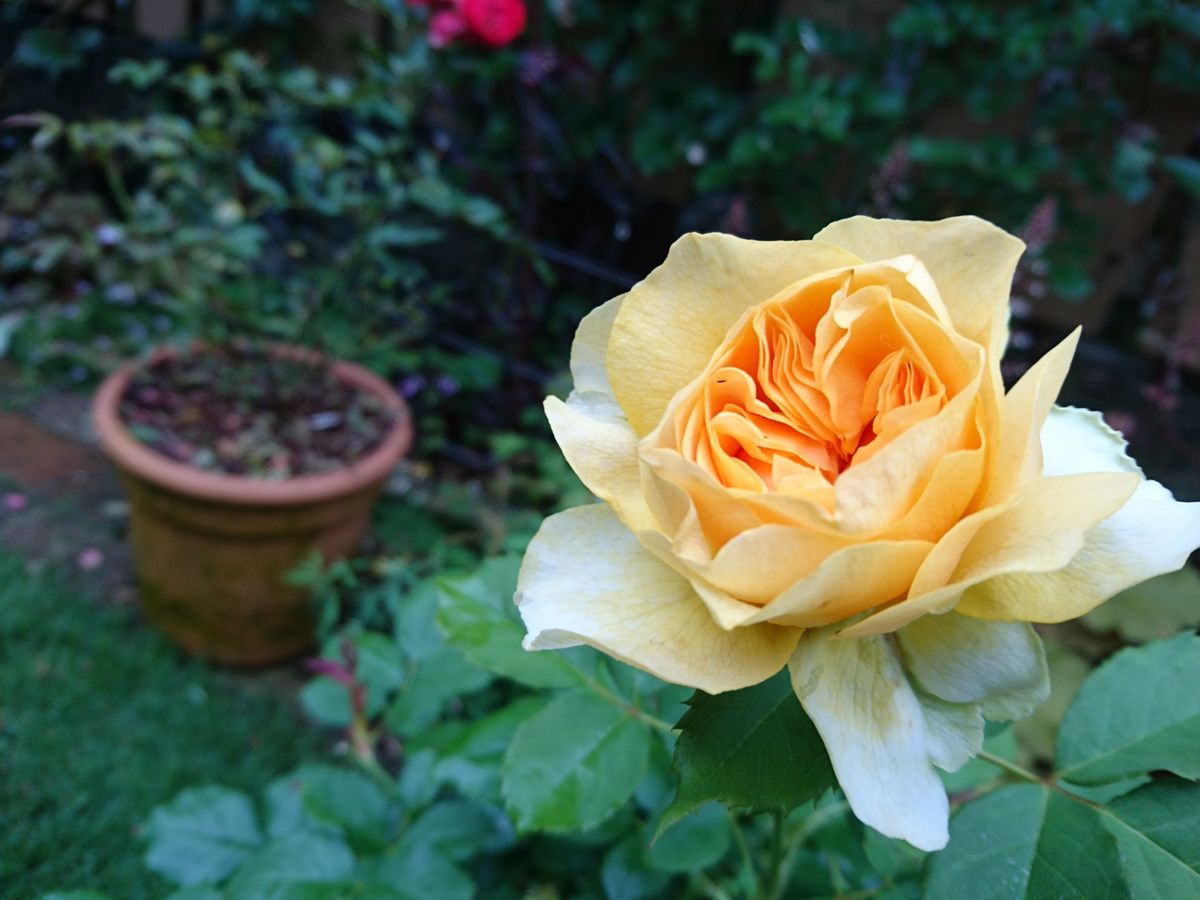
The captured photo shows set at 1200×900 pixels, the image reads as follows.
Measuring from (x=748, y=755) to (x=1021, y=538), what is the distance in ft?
0.49

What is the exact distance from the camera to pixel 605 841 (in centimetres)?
Answer: 78

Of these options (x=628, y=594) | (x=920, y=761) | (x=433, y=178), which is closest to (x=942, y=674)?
(x=920, y=761)

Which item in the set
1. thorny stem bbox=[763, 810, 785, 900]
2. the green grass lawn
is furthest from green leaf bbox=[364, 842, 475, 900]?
the green grass lawn

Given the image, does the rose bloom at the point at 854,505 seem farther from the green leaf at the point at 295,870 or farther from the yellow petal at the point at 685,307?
the green leaf at the point at 295,870

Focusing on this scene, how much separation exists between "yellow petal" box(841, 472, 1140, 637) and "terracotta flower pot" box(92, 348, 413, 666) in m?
1.69

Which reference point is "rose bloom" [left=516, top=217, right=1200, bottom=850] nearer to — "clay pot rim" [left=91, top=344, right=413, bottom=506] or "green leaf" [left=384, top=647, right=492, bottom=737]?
"green leaf" [left=384, top=647, right=492, bottom=737]

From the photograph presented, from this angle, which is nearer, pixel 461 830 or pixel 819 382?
pixel 819 382

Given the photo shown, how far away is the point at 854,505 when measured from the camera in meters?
0.35

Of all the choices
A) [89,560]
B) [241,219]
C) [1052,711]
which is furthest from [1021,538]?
[89,560]

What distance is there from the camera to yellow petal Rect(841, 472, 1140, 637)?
34cm

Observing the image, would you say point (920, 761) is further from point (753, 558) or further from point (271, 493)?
point (271, 493)

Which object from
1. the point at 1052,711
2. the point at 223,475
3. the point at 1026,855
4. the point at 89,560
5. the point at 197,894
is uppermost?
the point at 1026,855

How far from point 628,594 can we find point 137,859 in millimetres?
1369

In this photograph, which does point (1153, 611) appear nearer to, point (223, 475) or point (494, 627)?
point (494, 627)
